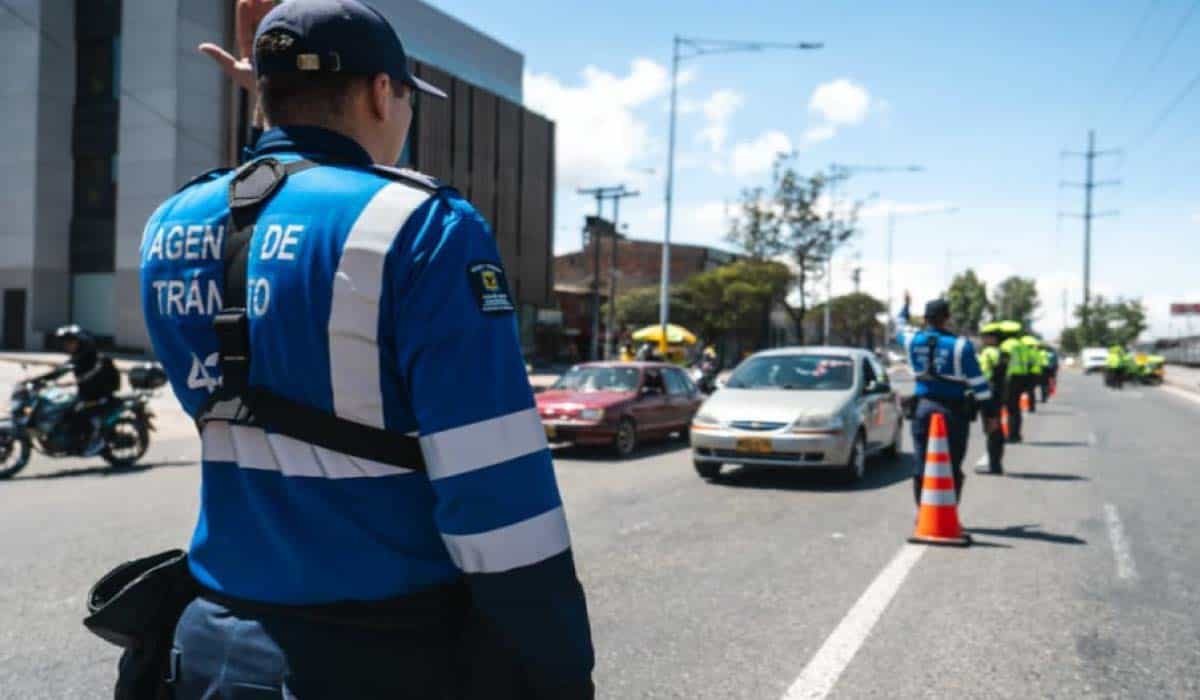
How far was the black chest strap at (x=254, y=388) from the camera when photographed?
141 cm

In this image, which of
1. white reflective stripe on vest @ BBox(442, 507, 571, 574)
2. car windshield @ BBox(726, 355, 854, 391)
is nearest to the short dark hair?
white reflective stripe on vest @ BBox(442, 507, 571, 574)

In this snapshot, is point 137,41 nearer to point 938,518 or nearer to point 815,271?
point 815,271

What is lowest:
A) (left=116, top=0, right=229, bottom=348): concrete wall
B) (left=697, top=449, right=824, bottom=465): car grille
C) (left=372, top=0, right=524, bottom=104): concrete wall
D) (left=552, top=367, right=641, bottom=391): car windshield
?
(left=697, top=449, right=824, bottom=465): car grille

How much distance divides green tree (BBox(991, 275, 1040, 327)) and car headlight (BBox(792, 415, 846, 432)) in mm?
133032

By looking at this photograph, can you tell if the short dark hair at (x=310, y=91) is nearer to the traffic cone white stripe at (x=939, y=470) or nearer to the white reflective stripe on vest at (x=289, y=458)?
the white reflective stripe on vest at (x=289, y=458)

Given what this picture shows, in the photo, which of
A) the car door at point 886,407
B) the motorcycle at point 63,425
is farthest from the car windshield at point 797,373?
the motorcycle at point 63,425

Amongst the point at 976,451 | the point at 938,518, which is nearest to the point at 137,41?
the point at 976,451

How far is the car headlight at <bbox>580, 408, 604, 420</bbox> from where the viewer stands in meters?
13.3

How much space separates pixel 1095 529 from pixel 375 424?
26.9 feet

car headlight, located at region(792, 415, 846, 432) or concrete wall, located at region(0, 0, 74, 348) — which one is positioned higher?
concrete wall, located at region(0, 0, 74, 348)

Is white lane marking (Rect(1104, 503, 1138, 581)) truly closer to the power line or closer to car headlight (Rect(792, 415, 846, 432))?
car headlight (Rect(792, 415, 846, 432))

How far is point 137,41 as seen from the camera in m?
32.9

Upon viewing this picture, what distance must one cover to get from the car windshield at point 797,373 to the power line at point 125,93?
2646 centimetres

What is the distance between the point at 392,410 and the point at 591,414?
11.9 meters
